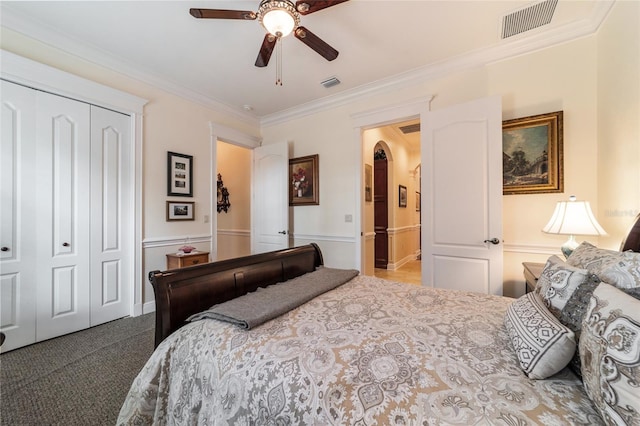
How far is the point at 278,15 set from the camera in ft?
5.37

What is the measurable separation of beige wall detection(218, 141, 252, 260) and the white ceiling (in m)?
1.84

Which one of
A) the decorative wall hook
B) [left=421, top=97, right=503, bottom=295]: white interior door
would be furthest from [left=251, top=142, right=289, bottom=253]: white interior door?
[left=421, top=97, right=503, bottom=295]: white interior door

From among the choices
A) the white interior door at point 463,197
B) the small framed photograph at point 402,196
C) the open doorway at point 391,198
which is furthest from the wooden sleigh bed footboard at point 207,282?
the small framed photograph at point 402,196

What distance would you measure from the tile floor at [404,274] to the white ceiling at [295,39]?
305cm

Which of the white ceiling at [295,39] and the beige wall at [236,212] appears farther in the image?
the beige wall at [236,212]

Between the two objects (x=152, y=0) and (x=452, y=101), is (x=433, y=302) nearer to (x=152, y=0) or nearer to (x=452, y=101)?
(x=452, y=101)

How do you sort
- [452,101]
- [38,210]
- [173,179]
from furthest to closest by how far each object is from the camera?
[173,179] < [452,101] < [38,210]

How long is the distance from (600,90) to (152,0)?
3646mm

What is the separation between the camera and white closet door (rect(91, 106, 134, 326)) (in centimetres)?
254

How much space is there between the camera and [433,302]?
1442 mm

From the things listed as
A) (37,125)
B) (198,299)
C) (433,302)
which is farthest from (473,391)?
(37,125)

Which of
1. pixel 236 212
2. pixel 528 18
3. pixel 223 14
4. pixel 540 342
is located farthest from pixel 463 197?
pixel 236 212

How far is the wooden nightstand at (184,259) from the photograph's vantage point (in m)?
2.90

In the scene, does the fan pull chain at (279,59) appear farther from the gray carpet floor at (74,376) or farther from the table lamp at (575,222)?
the gray carpet floor at (74,376)
